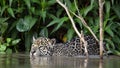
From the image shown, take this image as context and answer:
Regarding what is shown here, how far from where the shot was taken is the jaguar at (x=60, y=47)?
8.28 meters

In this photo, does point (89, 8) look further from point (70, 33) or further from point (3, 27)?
point (3, 27)

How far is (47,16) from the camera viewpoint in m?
8.88

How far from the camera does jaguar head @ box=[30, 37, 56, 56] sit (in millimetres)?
8273

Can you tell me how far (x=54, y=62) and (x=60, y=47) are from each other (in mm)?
1060

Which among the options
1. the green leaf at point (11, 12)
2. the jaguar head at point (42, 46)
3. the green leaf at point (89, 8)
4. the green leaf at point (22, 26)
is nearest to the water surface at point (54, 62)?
the jaguar head at point (42, 46)

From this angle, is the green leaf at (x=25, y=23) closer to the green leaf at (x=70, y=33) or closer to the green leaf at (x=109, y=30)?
the green leaf at (x=70, y=33)

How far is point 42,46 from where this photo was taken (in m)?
8.30

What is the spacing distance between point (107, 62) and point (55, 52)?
126cm

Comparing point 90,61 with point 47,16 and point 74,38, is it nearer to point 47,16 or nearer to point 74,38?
point 74,38

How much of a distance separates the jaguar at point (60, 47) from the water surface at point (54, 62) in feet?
0.72

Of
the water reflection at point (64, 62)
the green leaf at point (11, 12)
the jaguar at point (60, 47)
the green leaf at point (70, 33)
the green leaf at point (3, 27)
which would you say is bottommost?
the water reflection at point (64, 62)

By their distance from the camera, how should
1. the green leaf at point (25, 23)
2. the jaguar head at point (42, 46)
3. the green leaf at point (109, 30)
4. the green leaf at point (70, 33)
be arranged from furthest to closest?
the green leaf at point (25, 23)
the green leaf at point (70, 33)
the green leaf at point (109, 30)
the jaguar head at point (42, 46)

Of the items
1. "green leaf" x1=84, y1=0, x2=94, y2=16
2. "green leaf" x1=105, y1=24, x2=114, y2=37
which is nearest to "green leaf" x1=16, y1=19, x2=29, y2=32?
"green leaf" x1=84, y1=0, x2=94, y2=16

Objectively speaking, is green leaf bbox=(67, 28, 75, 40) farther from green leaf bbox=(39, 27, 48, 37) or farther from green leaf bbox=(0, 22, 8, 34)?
green leaf bbox=(0, 22, 8, 34)
